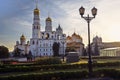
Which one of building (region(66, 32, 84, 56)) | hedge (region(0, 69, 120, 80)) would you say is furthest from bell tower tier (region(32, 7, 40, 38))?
hedge (region(0, 69, 120, 80))

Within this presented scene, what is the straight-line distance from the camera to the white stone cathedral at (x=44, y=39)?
380ft

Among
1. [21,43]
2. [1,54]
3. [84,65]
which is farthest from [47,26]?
[84,65]

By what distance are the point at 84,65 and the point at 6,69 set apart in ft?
21.8

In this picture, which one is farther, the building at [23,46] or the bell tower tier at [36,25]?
the building at [23,46]

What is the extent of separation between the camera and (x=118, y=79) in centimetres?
1630

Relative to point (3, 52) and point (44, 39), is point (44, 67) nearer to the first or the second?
point (3, 52)

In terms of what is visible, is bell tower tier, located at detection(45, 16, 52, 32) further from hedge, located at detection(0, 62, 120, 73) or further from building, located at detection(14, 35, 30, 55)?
hedge, located at detection(0, 62, 120, 73)

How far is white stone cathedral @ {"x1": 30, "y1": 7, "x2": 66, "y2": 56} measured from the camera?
116m

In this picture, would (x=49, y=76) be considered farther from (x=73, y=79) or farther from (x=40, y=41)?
(x=40, y=41)

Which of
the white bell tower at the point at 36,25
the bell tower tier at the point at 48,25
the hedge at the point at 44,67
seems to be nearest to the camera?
the hedge at the point at 44,67

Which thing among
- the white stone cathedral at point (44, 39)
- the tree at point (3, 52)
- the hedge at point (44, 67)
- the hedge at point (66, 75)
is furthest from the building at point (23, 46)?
the hedge at point (66, 75)

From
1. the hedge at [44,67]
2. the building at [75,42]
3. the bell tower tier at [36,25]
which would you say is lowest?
the hedge at [44,67]

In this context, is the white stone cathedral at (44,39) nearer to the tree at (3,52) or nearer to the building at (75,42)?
the building at (75,42)

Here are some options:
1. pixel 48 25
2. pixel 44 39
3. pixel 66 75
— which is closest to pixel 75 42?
pixel 44 39
